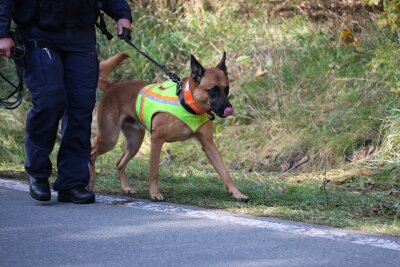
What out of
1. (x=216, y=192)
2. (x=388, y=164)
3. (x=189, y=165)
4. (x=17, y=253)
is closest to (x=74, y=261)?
(x=17, y=253)

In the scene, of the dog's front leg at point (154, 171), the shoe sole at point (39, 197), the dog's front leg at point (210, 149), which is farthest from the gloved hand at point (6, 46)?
the dog's front leg at point (210, 149)

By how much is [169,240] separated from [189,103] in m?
1.94

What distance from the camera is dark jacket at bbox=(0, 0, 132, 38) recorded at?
19.5ft

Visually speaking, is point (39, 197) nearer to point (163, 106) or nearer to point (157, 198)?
point (157, 198)

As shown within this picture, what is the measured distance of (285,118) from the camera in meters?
9.45

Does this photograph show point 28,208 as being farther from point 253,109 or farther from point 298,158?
point 253,109

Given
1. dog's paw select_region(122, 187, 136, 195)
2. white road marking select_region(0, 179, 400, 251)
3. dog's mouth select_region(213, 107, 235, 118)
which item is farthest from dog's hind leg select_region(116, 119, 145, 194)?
dog's mouth select_region(213, 107, 235, 118)

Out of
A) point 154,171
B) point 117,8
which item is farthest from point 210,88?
point 117,8

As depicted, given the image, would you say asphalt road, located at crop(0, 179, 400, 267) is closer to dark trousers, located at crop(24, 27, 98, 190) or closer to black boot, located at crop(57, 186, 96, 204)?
black boot, located at crop(57, 186, 96, 204)

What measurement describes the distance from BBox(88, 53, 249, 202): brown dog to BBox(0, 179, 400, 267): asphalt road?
0.78m

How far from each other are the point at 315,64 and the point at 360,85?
100cm

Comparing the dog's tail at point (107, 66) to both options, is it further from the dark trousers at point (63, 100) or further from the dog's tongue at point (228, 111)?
the dog's tongue at point (228, 111)

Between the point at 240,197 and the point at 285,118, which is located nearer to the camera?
the point at 240,197

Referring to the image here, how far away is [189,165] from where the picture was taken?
9406 mm
